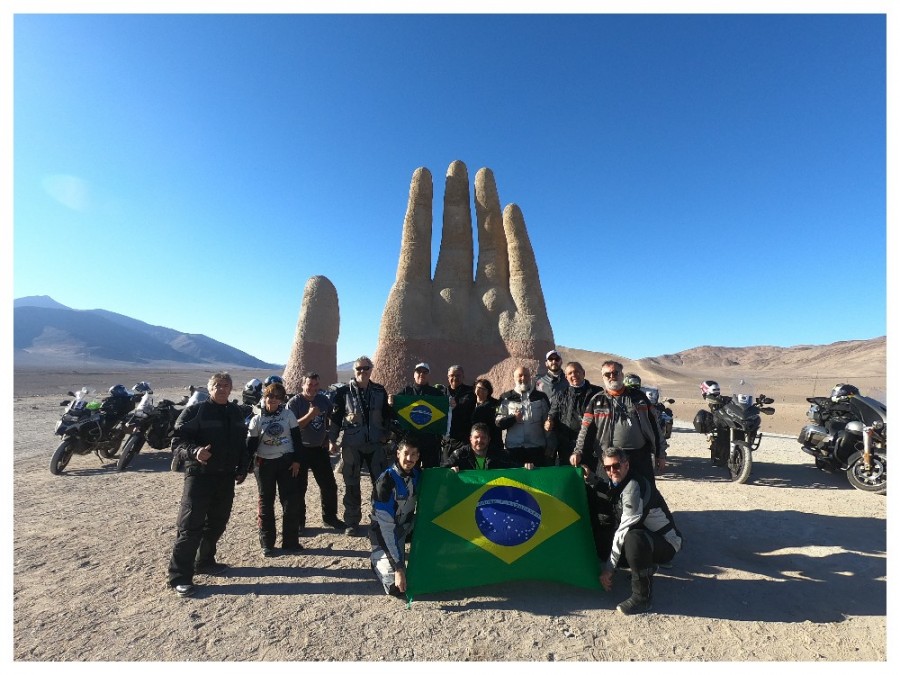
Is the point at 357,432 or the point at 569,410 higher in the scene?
the point at 569,410

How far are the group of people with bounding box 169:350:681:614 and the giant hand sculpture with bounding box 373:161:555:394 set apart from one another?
30.2ft

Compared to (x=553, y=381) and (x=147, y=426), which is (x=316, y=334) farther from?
(x=553, y=381)

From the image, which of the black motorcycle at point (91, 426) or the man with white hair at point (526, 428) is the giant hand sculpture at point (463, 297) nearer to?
the black motorcycle at point (91, 426)

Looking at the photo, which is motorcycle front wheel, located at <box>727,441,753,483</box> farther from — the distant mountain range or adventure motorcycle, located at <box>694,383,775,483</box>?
the distant mountain range

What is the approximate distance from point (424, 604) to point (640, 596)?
1699mm

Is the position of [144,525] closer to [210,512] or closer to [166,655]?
[210,512]

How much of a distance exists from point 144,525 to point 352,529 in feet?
8.27

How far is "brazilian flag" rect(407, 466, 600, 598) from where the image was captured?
3512mm

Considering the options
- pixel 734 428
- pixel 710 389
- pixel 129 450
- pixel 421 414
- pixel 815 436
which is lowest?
pixel 129 450

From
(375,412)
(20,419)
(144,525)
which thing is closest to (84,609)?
(144,525)

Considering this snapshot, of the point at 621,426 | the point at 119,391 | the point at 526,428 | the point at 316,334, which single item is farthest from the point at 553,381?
the point at 316,334

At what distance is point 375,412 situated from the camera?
4918 millimetres

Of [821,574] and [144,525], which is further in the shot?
[144,525]

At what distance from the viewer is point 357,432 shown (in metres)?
4.81
